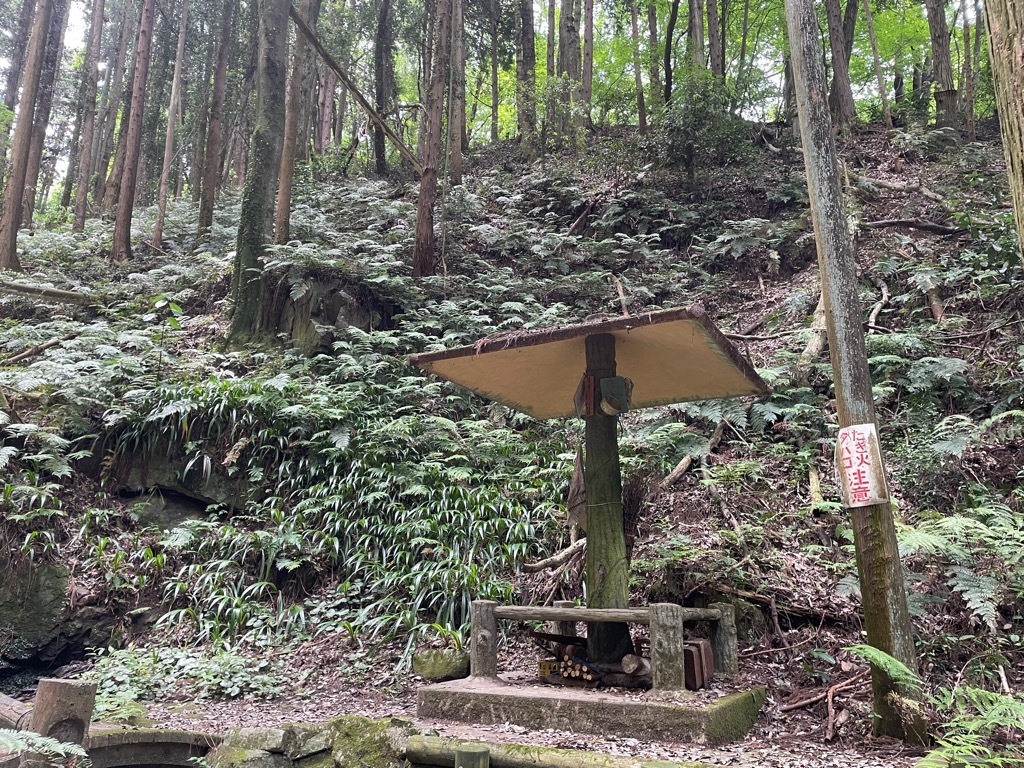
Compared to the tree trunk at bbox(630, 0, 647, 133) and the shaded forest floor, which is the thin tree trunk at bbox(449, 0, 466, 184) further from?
the tree trunk at bbox(630, 0, 647, 133)

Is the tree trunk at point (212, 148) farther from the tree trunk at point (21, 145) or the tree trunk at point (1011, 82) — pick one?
the tree trunk at point (1011, 82)

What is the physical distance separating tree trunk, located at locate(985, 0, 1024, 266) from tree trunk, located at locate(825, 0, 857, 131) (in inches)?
668

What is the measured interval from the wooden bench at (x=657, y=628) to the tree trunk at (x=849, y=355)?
1147mm

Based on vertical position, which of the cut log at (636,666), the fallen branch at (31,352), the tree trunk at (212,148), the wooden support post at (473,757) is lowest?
the wooden support post at (473,757)

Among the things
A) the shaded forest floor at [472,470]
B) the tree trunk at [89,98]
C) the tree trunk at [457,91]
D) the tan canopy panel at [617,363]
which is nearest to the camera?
the tan canopy panel at [617,363]

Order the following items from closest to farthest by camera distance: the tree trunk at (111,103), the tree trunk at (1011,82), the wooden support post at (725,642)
A: the tree trunk at (1011,82) → the wooden support post at (725,642) → the tree trunk at (111,103)

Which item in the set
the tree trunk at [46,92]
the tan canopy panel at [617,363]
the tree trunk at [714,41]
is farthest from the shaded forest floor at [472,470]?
the tree trunk at [714,41]

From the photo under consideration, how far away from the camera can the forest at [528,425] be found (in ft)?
15.6

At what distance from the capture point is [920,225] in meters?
12.1

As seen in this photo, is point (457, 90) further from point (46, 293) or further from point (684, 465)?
point (684, 465)

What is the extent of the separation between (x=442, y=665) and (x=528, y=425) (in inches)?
189

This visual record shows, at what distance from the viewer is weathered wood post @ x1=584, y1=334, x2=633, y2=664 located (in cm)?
487

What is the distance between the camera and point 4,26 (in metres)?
24.5

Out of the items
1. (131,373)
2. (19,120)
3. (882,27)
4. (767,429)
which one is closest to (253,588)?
(131,373)
